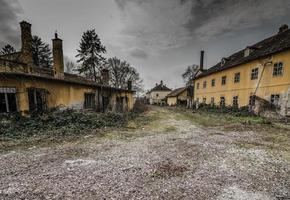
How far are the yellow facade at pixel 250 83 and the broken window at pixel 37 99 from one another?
19003mm

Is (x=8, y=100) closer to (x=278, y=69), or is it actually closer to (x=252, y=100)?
(x=252, y=100)

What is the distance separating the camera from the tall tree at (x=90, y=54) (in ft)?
100

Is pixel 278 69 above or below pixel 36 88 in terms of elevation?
above

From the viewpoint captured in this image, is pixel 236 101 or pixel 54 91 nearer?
pixel 54 91

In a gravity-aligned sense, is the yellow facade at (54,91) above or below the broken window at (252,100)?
above

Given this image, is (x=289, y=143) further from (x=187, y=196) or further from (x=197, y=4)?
(x=197, y=4)

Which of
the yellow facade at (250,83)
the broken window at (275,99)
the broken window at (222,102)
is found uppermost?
the yellow facade at (250,83)

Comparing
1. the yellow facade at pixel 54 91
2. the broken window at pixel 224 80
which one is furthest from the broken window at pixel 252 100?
the yellow facade at pixel 54 91

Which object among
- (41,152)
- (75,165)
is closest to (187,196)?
(75,165)

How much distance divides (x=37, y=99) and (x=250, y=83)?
20376mm

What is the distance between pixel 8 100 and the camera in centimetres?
893

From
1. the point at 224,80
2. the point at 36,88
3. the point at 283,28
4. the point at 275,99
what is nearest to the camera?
the point at 36,88

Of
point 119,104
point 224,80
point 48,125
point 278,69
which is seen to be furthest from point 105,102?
point 278,69

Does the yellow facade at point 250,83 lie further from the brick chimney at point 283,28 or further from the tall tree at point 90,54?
the tall tree at point 90,54
